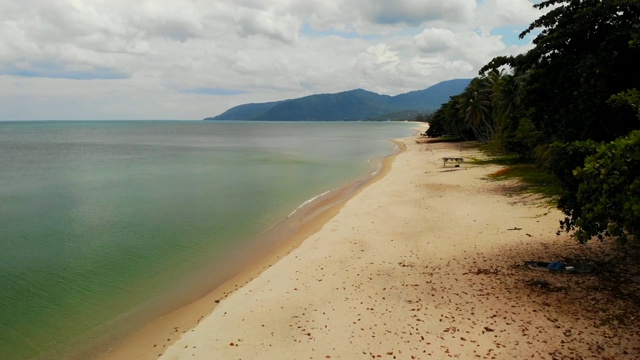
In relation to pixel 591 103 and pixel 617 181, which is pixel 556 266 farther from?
pixel 617 181

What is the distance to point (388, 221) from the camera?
23.0m

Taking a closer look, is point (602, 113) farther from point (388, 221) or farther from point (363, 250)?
point (388, 221)

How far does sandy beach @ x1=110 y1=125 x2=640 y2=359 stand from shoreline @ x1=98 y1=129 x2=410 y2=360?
4.5 inches

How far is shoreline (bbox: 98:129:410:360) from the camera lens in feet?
40.8

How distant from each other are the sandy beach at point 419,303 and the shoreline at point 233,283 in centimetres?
11

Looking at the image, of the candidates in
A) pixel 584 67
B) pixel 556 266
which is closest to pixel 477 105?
pixel 584 67

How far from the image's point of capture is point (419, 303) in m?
12.3

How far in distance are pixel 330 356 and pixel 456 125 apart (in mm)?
85922

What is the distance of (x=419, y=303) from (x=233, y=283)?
845cm

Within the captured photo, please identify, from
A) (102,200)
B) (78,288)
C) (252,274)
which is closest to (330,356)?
(252,274)

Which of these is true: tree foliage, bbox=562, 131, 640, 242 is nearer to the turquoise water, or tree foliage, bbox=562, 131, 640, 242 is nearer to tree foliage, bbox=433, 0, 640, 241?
tree foliage, bbox=433, 0, 640, 241

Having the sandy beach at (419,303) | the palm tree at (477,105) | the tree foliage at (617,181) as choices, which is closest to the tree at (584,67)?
the tree foliage at (617,181)

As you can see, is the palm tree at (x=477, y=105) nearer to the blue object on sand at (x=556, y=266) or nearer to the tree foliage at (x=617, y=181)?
the blue object on sand at (x=556, y=266)

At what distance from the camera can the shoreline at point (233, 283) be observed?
12.4 meters
